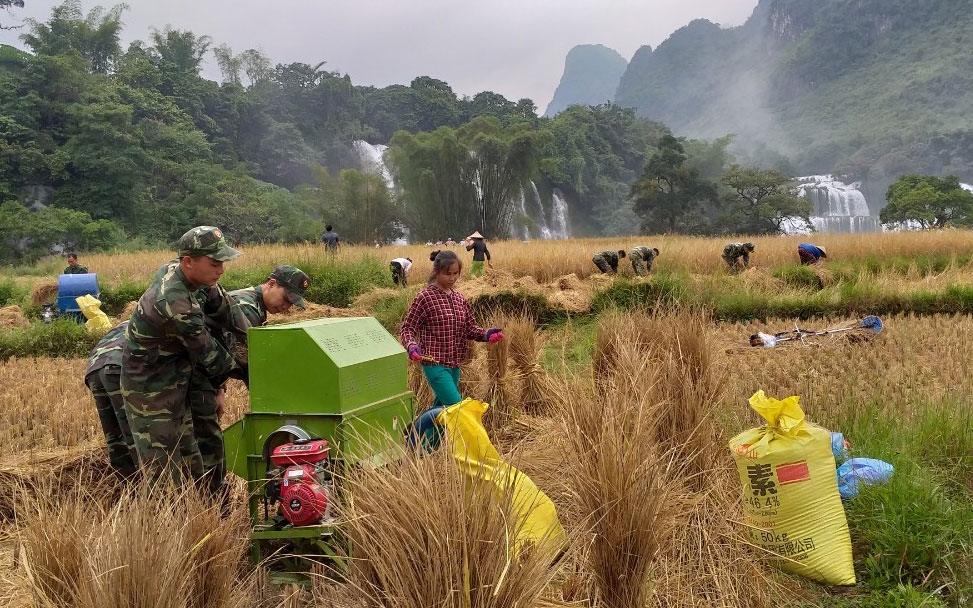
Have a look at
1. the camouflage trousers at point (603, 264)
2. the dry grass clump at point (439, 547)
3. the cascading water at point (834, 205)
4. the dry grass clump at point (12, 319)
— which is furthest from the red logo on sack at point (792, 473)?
the cascading water at point (834, 205)

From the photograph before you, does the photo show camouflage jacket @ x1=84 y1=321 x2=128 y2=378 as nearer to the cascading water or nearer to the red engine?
the red engine

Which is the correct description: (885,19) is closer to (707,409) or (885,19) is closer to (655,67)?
(655,67)

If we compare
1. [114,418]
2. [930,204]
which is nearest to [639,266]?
[114,418]

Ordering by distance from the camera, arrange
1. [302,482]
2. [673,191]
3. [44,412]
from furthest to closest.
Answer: [673,191] < [44,412] < [302,482]

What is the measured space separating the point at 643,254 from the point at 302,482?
11.9 meters

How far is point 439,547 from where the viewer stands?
1.97m

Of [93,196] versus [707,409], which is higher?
[93,196]

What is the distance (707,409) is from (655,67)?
18524 centimetres

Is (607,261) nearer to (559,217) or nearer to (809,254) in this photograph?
(809,254)

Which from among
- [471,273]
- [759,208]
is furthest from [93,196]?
[759,208]

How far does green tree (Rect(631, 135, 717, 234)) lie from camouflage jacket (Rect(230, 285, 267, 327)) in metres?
46.0

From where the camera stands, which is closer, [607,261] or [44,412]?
[44,412]

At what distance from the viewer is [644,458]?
2738mm

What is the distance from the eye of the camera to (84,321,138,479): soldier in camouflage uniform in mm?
3936
